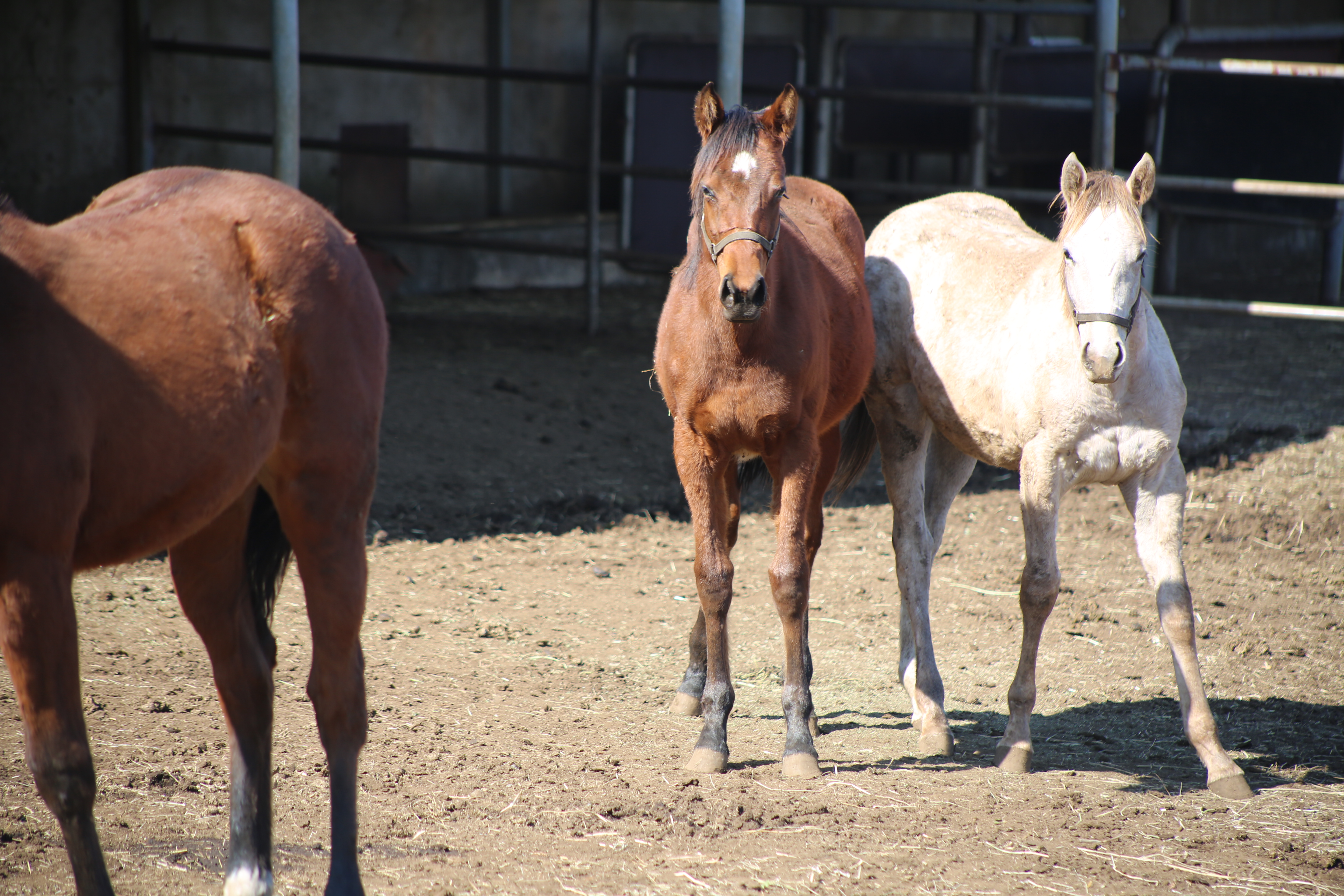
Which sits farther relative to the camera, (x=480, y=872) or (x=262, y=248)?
(x=480, y=872)

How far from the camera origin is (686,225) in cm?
1036

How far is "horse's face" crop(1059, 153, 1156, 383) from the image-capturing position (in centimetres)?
324

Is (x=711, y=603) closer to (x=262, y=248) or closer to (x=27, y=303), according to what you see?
(x=262, y=248)

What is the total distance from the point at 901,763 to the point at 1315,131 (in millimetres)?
8652

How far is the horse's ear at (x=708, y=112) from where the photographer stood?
135 inches

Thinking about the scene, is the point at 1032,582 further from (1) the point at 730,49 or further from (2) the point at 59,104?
(2) the point at 59,104

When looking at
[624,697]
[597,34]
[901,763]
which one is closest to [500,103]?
[597,34]

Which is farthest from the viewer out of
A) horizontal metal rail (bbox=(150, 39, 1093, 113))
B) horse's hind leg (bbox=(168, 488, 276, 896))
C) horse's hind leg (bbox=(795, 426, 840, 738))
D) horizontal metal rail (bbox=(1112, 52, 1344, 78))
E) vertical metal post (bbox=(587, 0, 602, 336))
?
vertical metal post (bbox=(587, 0, 602, 336))

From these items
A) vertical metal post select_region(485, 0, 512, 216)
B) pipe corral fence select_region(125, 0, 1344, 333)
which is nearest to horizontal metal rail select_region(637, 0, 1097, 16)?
pipe corral fence select_region(125, 0, 1344, 333)

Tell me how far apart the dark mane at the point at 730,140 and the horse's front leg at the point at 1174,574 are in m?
1.52

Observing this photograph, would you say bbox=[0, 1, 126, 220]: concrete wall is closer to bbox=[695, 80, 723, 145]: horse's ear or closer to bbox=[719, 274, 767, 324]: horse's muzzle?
bbox=[695, 80, 723, 145]: horse's ear

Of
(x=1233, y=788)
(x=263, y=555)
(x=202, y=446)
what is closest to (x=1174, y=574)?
(x=1233, y=788)

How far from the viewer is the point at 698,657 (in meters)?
4.09

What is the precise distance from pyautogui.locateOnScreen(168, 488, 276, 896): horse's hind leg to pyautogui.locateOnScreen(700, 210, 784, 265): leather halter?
140 cm
